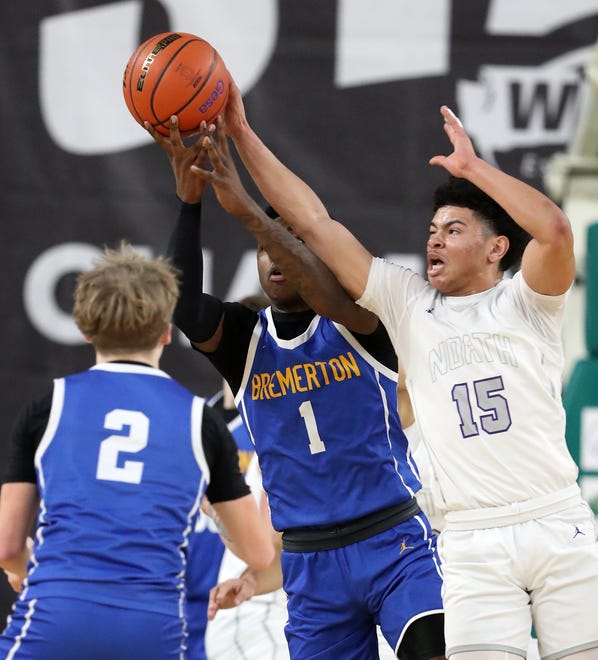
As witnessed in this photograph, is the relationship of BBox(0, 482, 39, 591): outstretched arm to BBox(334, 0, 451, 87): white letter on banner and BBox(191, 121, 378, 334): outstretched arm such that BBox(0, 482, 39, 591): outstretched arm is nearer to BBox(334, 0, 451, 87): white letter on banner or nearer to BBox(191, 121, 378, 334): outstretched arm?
BBox(191, 121, 378, 334): outstretched arm

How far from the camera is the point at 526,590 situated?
347cm

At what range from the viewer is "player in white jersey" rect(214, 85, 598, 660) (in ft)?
11.2

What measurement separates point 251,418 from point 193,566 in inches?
72.9

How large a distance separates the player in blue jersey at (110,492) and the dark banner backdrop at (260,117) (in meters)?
4.09

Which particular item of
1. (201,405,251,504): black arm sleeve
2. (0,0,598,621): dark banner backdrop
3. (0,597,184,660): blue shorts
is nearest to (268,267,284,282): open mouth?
(201,405,251,504): black arm sleeve

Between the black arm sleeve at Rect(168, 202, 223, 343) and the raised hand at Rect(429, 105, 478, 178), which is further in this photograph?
the black arm sleeve at Rect(168, 202, 223, 343)

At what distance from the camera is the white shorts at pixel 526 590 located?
133 inches

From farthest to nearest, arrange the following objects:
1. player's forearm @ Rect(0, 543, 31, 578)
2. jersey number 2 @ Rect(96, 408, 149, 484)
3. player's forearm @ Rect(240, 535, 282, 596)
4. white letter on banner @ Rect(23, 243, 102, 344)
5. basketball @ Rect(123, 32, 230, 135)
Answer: white letter on banner @ Rect(23, 243, 102, 344), player's forearm @ Rect(240, 535, 282, 596), basketball @ Rect(123, 32, 230, 135), player's forearm @ Rect(0, 543, 31, 578), jersey number 2 @ Rect(96, 408, 149, 484)

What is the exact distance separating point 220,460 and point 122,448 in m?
0.32

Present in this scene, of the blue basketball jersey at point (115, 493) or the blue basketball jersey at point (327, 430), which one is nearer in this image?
the blue basketball jersey at point (115, 493)

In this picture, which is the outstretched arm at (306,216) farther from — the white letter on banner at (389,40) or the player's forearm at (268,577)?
the white letter on banner at (389,40)

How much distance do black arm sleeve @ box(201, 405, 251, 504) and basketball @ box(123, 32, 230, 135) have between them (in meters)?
1.23

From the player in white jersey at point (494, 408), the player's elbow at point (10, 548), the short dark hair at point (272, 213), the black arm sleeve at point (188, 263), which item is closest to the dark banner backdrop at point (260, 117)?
the short dark hair at point (272, 213)

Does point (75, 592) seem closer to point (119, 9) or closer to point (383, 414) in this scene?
point (383, 414)
